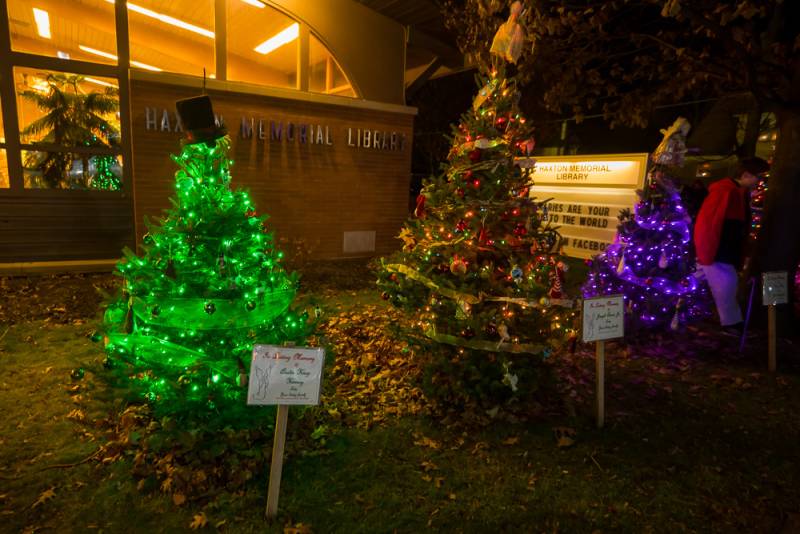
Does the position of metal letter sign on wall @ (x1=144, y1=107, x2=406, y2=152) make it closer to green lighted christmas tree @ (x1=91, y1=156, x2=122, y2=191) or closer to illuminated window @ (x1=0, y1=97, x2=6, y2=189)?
green lighted christmas tree @ (x1=91, y1=156, x2=122, y2=191)

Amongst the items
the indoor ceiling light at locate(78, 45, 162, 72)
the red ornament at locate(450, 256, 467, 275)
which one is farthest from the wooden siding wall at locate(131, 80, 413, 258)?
the red ornament at locate(450, 256, 467, 275)

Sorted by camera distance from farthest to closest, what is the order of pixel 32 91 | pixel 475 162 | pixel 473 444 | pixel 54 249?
pixel 54 249 → pixel 32 91 → pixel 475 162 → pixel 473 444

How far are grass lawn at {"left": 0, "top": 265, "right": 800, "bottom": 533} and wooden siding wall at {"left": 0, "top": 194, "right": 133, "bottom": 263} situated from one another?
11.6 feet

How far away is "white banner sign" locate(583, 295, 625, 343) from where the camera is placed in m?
3.96

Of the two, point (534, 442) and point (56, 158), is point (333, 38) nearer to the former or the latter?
point (56, 158)

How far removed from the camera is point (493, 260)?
450cm

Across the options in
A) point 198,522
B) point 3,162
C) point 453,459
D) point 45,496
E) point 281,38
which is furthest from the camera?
point 281,38

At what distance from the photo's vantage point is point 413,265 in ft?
16.5

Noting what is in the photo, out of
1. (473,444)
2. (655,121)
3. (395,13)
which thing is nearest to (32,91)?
(395,13)

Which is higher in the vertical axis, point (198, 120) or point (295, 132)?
point (295, 132)

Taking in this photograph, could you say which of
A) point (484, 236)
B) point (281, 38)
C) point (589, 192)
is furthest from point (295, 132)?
point (484, 236)

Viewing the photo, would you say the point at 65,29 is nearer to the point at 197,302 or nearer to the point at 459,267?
the point at 197,302

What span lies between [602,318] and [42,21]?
9.82 metres

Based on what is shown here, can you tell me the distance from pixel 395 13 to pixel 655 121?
39.9 ft
